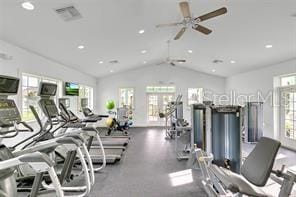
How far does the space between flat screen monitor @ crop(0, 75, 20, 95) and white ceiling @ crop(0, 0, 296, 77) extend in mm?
1161

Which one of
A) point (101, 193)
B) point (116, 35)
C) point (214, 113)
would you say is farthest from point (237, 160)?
point (116, 35)

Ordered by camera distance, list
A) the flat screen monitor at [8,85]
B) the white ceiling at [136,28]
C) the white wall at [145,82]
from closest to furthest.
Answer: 1. the flat screen monitor at [8,85]
2. the white ceiling at [136,28]
3. the white wall at [145,82]

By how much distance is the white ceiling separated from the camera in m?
3.80

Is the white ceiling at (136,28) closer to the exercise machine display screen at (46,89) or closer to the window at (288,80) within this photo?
the window at (288,80)

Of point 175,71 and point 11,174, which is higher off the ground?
point 175,71

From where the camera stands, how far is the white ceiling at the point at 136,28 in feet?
12.5

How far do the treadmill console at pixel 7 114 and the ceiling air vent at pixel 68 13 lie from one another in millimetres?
1645

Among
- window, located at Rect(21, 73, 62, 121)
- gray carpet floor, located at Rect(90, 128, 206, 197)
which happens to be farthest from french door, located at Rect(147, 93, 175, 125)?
window, located at Rect(21, 73, 62, 121)

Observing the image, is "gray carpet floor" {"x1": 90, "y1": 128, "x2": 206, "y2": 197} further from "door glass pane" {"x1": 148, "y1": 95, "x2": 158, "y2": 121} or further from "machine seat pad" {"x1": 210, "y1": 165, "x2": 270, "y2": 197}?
"door glass pane" {"x1": 148, "y1": 95, "x2": 158, "y2": 121}

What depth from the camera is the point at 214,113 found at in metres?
4.11

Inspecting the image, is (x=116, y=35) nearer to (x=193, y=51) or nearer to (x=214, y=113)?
(x=214, y=113)

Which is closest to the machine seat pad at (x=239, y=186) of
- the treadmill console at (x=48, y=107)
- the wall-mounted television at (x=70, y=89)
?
the treadmill console at (x=48, y=107)

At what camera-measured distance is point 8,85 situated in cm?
287

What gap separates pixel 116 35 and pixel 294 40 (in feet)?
13.6
